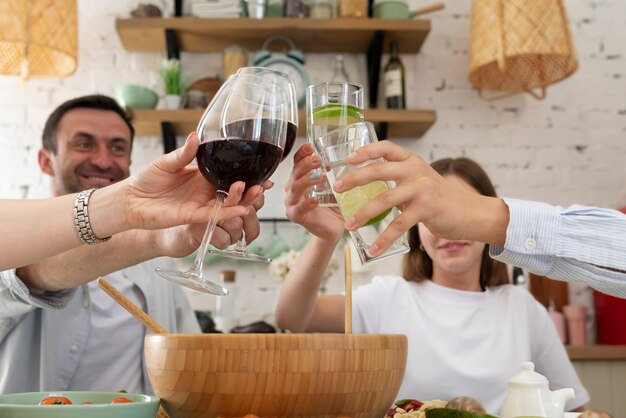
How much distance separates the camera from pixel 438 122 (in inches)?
127

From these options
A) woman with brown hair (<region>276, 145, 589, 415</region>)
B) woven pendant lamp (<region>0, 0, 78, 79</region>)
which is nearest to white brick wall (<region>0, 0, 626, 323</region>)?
woven pendant lamp (<region>0, 0, 78, 79</region>)

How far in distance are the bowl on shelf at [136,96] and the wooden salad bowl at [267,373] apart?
2297mm

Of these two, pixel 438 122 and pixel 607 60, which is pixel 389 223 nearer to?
pixel 438 122

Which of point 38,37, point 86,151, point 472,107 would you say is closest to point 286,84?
point 86,151

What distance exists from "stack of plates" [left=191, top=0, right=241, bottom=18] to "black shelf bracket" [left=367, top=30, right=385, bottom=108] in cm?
64

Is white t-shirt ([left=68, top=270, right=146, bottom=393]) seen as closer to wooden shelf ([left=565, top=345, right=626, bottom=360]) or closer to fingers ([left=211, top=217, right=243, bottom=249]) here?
fingers ([left=211, top=217, right=243, bottom=249])

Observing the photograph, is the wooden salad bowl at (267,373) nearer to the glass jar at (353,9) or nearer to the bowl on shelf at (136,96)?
the bowl on shelf at (136,96)

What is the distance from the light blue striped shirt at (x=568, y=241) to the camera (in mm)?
1063

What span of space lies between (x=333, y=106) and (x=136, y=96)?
6.91 feet

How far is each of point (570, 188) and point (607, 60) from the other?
27.2 inches

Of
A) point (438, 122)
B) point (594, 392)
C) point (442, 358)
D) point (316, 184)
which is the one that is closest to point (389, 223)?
point (316, 184)

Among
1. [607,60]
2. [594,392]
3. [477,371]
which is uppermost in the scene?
[607,60]

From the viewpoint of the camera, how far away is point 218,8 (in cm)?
303

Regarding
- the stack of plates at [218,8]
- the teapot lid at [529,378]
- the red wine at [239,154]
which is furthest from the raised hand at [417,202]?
the stack of plates at [218,8]
